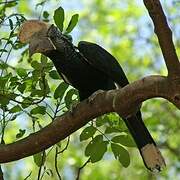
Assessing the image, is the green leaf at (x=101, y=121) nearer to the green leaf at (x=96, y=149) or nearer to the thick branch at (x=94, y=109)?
the green leaf at (x=96, y=149)

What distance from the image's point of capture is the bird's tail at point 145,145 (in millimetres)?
2443

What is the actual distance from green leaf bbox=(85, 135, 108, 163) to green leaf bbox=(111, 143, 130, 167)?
53 millimetres

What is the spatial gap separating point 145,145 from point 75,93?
1.37 ft

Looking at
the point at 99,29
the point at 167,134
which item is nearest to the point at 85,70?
the point at 167,134

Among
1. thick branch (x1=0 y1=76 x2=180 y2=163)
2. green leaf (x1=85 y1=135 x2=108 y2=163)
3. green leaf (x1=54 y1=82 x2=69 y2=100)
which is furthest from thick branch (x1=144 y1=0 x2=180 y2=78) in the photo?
green leaf (x1=54 y1=82 x2=69 y2=100)

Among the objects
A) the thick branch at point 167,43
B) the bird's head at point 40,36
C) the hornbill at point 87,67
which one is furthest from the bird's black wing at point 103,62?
the thick branch at point 167,43

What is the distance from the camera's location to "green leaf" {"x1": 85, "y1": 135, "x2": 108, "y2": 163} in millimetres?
2381

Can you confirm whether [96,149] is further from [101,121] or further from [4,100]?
[4,100]

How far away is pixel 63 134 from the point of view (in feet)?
7.18

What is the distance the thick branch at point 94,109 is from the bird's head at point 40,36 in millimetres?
354

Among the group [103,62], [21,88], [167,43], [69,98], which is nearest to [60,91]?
[69,98]

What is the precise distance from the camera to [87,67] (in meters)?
2.85

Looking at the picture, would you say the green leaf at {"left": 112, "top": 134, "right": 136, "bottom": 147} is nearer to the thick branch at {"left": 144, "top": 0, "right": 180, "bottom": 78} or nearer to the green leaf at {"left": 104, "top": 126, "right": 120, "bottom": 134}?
the green leaf at {"left": 104, "top": 126, "right": 120, "bottom": 134}

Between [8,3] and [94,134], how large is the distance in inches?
33.4
